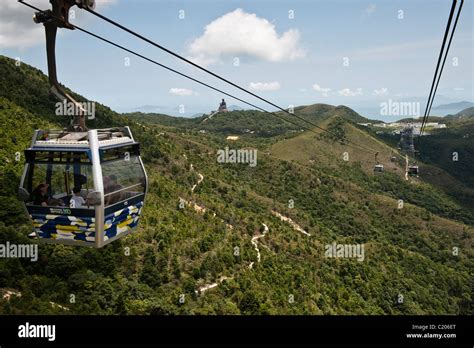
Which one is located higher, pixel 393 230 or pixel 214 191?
pixel 214 191

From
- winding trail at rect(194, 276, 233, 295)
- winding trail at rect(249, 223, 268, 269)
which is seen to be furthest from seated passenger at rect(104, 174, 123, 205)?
winding trail at rect(249, 223, 268, 269)

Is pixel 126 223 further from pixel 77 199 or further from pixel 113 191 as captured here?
pixel 77 199

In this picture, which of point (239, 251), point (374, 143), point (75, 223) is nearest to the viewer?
point (75, 223)

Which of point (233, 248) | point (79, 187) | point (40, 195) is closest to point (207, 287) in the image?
point (233, 248)

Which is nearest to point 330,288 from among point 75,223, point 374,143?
point 75,223
